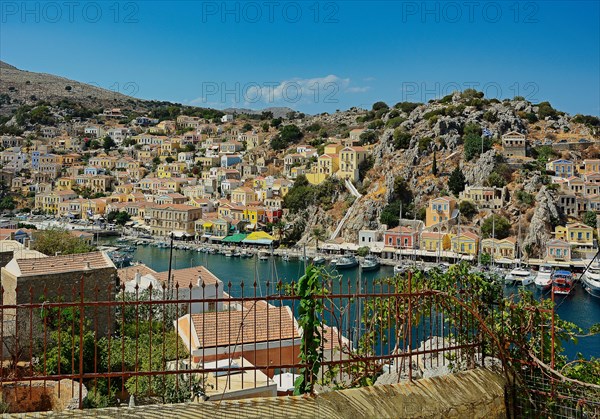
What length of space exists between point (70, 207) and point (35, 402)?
48.2 m

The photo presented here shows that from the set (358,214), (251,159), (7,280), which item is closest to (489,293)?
(7,280)

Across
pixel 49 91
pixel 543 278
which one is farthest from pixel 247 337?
pixel 49 91

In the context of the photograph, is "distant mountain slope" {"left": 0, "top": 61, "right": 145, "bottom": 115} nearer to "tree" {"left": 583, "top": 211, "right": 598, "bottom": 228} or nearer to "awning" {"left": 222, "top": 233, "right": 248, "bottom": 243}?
"awning" {"left": 222, "top": 233, "right": 248, "bottom": 243}

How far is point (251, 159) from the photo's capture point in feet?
186

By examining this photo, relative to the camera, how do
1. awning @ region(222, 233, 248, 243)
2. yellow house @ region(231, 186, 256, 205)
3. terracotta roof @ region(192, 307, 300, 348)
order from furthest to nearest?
yellow house @ region(231, 186, 256, 205) < awning @ region(222, 233, 248, 243) < terracotta roof @ region(192, 307, 300, 348)

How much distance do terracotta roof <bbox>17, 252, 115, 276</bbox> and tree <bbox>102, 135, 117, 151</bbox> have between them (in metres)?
62.0

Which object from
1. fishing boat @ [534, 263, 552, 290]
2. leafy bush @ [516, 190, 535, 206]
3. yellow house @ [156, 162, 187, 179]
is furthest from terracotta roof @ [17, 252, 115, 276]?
yellow house @ [156, 162, 187, 179]

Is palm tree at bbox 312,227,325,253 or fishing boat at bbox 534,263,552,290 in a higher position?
palm tree at bbox 312,227,325,253

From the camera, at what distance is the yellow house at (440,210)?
117 ft

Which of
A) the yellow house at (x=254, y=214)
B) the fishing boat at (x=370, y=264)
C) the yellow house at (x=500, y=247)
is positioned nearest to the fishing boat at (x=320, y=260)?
the fishing boat at (x=370, y=264)

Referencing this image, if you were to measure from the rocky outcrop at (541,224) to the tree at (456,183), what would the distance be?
5.18 metres

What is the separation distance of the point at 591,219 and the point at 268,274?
58.6 ft

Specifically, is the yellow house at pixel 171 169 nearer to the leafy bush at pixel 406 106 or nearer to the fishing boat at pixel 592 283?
the leafy bush at pixel 406 106

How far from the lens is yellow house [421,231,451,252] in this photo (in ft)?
111
